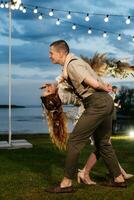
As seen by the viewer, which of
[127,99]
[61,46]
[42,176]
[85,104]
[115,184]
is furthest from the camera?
[127,99]

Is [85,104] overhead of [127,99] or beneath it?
overhead

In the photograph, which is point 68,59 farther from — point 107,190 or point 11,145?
point 11,145

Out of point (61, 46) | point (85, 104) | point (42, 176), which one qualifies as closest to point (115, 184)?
point (85, 104)

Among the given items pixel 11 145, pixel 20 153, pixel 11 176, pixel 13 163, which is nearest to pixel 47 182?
pixel 11 176

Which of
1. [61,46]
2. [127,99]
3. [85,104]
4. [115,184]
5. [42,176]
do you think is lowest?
[127,99]

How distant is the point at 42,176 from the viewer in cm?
988

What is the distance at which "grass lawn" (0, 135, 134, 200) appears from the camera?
26.7 ft

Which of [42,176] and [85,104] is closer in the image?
[85,104]

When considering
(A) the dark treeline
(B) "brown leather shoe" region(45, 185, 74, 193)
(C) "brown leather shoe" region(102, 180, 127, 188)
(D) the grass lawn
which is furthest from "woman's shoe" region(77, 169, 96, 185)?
(A) the dark treeline

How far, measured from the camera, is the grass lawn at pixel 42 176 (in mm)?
8133

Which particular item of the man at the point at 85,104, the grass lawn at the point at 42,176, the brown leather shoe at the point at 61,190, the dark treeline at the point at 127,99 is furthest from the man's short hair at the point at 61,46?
the dark treeline at the point at 127,99

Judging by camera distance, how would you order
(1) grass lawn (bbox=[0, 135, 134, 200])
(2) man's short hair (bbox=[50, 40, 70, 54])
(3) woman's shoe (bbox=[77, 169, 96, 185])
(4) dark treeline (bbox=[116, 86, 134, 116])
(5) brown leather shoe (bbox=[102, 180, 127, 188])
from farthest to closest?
(4) dark treeline (bbox=[116, 86, 134, 116]) → (3) woman's shoe (bbox=[77, 169, 96, 185]) → (5) brown leather shoe (bbox=[102, 180, 127, 188]) → (2) man's short hair (bbox=[50, 40, 70, 54]) → (1) grass lawn (bbox=[0, 135, 134, 200])

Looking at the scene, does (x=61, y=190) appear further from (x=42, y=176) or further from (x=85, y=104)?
(x=42, y=176)

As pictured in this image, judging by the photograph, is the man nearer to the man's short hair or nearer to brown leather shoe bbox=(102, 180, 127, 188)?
the man's short hair
